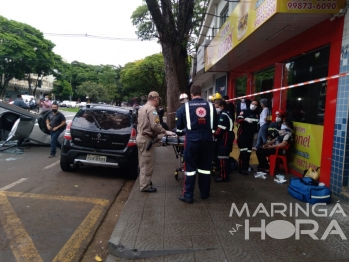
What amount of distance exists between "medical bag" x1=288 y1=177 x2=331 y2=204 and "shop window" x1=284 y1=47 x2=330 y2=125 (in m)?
1.31

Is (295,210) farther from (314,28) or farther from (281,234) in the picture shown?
(314,28)

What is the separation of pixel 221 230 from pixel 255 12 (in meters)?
4.36

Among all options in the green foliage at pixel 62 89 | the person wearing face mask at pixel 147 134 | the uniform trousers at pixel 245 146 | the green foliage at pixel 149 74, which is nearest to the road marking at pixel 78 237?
the person wearing face mask at pixel 147 134

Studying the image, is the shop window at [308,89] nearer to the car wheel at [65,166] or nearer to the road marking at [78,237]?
the road marking at [78,237]

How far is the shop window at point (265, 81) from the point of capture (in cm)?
875

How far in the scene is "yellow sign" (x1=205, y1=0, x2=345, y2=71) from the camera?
4828 mm

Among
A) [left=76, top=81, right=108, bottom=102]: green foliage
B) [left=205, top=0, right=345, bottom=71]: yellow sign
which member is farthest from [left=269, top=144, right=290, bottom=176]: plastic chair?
[left=76, top=81, right=108, bottom=102]: green foliage

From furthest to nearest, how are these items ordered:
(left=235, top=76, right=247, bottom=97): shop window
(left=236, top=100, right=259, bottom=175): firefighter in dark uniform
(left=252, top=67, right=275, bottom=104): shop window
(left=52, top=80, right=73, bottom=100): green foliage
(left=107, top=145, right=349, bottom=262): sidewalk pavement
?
1. (left=52, top=80, right=73, bottom=100): green foliage
2. (left=235, top=76, right=247, bottom=97): shop window
3. (left=252, top=67, right=275, bottom=104): shop window
4. (left=236, top=100, right=259, bottom=175): firefighter in dark uniform
5. (left=107, top=145, right=349, bottom=262): sidewalk pavement

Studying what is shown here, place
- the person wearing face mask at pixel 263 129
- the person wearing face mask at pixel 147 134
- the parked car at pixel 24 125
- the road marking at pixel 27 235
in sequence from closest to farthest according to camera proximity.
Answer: the road marking at pixel 27 235, the person wearing face mask at pixel 147 134, the person wearing face mask at pixel 263 129, the parked car at pixel 24 125

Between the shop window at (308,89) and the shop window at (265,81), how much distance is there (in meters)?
1.09

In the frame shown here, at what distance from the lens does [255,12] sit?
6039 millimetres

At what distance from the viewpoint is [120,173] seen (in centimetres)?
755

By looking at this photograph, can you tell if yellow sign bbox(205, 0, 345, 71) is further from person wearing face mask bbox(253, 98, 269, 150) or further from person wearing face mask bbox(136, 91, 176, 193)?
person wearing face mask bbox(136, 91, 176, 193)

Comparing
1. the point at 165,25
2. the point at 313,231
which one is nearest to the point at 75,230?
the point at 313,231
